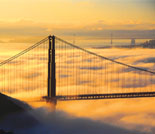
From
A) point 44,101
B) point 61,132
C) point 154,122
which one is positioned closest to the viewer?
point 44,101

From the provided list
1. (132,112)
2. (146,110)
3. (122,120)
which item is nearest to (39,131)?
(122,120)

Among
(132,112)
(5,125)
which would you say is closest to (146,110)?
(132,112)

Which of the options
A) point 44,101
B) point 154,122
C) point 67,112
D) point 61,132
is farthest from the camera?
point 154,122

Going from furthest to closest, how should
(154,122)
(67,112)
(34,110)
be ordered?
(154,122) < (67,112) < (34,110)

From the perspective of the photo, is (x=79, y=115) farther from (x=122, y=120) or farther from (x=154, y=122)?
(x=154, y=122)

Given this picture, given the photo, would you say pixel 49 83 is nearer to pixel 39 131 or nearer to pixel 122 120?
pixel 39 131

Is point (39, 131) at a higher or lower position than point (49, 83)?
lower

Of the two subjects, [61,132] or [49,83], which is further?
[61,132]

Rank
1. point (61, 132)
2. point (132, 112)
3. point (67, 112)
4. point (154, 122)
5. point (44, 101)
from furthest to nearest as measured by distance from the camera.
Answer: point (132, 112) → point (154, 122) → point (67, 112) → point (61, 132) → point (44, 101)
